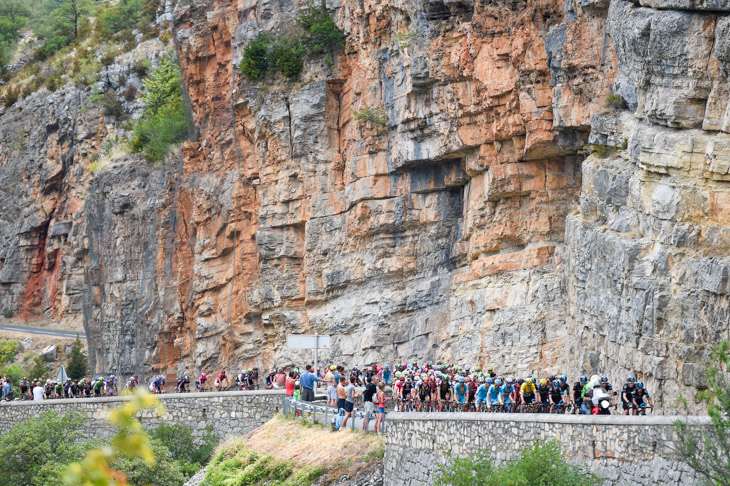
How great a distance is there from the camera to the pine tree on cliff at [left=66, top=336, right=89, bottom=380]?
54250 millimetres

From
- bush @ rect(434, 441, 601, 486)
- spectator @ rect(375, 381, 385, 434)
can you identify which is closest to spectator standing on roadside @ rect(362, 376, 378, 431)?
spectator @ rect(375, 381, 385, 434)

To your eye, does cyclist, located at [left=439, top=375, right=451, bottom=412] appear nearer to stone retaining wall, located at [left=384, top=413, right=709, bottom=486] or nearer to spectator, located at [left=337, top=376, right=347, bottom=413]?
stone retaining wall, located at [left=384, top=413, right=709, bottom=486]

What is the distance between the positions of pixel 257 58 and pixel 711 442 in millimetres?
29259

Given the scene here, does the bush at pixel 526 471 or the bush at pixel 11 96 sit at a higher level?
the bush at pixel 11 96

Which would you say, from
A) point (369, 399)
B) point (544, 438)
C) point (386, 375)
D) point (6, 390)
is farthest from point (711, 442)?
point (6, 390)

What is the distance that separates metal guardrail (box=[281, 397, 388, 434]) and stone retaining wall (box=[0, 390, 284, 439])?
0.92 m

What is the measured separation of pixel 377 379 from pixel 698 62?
10500 mm

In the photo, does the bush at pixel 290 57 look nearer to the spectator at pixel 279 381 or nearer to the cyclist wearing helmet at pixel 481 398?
the spectator at pixel 279 381

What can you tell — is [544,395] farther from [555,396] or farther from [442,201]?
[442,201]

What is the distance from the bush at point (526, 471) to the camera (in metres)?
16.7

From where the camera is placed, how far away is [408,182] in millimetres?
36188

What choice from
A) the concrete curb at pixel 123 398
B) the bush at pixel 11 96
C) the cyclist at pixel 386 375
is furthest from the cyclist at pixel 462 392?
the bush at pixel 11 96

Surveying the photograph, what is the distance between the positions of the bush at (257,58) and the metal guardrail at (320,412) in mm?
15205

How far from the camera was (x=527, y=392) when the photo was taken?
70.5ft
